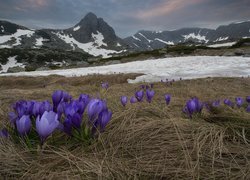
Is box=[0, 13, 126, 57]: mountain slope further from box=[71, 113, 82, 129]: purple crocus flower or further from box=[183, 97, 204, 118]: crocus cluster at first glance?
box=[71, 113, 82, 129]: purple crocus flower

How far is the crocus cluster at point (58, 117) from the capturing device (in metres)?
1.65

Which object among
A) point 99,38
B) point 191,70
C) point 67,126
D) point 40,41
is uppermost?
point 40,41

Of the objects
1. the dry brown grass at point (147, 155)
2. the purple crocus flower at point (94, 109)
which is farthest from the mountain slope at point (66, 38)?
the purple crocus flower at point (94, 109)

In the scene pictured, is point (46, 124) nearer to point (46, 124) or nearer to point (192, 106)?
point (46, 124)

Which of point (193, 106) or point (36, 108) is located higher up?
point (36, 108)

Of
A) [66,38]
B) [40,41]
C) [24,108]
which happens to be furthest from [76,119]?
[66,38]

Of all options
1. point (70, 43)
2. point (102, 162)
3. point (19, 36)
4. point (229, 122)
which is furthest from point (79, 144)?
point (70, 43)

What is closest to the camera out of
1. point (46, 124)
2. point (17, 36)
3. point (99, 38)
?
point (46, 124)

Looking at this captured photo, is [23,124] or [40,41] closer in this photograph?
[23,124]

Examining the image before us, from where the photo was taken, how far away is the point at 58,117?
1.95 m

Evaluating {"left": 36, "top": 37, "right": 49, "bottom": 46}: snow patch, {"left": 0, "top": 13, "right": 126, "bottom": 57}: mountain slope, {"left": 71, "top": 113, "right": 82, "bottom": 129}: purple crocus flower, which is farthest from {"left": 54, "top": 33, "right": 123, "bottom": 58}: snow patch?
{"left": 71, "top": 113, "right": 82, "bottom": 129}: purple crocus flower

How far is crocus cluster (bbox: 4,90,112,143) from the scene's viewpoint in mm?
1652

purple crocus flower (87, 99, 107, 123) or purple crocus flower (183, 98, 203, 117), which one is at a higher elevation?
purple crocus flower (87, 99, 107, 123)

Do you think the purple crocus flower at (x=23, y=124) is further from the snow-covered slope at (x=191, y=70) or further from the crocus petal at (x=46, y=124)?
the snow-covered slope at (x=191, y=70)
